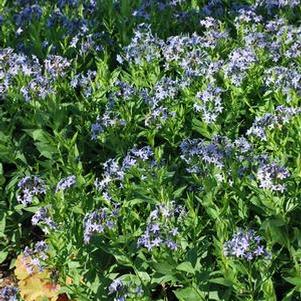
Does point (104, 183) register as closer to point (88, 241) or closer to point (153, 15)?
point (88, 241)

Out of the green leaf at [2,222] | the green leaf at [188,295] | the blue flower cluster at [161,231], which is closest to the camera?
the blue flower cluster at [161,231]

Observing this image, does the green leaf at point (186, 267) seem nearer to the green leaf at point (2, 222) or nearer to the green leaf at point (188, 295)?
the green leaf at point (188, 295)

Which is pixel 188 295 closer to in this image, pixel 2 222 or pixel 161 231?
pixel 161 231

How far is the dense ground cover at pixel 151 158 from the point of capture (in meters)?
4.08

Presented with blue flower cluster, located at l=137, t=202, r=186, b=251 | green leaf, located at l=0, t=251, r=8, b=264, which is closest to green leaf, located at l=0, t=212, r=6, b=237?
green leaf, located at l=0, t=251, r=8, b=264

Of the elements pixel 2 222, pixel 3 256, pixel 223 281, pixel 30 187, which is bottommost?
pixel 3 256

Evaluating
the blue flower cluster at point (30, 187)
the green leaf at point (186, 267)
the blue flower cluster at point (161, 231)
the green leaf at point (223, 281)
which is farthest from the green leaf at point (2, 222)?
the green leaf at point (223, 281)

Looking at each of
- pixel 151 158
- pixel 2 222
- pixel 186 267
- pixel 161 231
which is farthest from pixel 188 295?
pixel 2 222

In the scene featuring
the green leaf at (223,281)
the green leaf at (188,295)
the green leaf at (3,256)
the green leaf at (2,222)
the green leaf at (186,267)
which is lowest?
the green leaf at (3,256)

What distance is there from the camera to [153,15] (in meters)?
7.03

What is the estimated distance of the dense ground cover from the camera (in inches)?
161

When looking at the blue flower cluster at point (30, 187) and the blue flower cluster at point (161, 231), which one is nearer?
the blue flower cluster at point (161, 231)

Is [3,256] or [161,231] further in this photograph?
[3,256]

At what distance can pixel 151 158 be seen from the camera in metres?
4.96
